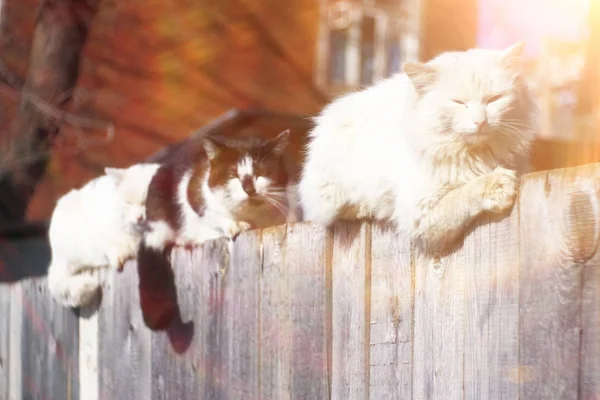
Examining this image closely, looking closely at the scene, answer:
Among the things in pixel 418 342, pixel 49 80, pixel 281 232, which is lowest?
pixel 418 342

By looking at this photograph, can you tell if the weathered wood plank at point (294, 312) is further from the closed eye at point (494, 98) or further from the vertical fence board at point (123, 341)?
the vertical fence board at point (123, 341)

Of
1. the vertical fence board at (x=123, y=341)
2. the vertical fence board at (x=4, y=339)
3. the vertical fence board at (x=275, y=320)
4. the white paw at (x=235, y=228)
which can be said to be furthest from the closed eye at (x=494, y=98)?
the vertical fence board at (x=4, y=339)

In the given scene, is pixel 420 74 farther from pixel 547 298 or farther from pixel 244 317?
pixel 244 317

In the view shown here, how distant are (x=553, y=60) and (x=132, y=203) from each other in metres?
2.09

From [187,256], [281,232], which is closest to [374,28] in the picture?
[187,256]

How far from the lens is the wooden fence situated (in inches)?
51.7

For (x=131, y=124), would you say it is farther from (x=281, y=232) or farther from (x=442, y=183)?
(x=442, y=183)

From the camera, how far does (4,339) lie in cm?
488

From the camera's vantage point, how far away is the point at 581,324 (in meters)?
1.26

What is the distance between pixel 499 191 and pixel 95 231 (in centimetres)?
240

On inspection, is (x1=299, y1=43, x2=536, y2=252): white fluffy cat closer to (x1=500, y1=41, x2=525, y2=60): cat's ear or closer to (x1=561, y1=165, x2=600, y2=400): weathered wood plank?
(x1=500, y1=41, x2=525, y2=60): cat's ear

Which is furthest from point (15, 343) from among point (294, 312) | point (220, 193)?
point (294, 312)

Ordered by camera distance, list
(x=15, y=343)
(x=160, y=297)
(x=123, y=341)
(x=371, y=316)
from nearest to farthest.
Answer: (x=371, y=316)
(x=160, y=297)
(x=123, y=341)
(x=15, y=343)

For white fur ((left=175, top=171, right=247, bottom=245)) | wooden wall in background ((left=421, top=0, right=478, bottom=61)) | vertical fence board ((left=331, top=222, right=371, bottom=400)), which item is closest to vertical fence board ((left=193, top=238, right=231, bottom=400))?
white fur ((left=175, top=171, right=247, bottom=245))
